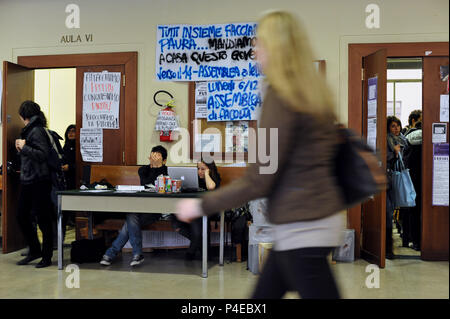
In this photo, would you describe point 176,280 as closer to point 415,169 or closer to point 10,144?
point 10,144

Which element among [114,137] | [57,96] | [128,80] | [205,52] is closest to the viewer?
[205,52]

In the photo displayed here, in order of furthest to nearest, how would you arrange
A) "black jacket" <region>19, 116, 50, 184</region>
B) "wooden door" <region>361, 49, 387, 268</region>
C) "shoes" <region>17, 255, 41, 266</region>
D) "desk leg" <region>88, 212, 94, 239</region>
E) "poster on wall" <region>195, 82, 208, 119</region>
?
"poster on wall" <region>195, 82, 208, 119</region>
"desk leg" <region>88, 212, 94, 239</region>
"shoes" <region>17, 255, 41, 266</region>
"wooden door" <region>361, 49, 387, 268</region>
"black jacket" <region>19, 116, 50, 184</region>

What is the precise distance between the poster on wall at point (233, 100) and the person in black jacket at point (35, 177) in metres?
1.96

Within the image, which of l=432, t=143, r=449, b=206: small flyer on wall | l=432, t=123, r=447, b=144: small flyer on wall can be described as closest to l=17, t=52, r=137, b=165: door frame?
l=432, t=123, r=447, b=144: small flyer on wall

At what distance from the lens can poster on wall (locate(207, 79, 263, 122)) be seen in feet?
19.5

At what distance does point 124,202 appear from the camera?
4805mm

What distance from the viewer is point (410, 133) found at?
5.75 metres

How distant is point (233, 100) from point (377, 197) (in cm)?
201

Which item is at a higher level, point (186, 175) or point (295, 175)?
point (295, 175)

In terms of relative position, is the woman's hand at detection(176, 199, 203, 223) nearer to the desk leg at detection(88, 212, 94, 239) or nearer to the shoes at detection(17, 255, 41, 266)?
the shoes at detection(17, 255, 41, 266)

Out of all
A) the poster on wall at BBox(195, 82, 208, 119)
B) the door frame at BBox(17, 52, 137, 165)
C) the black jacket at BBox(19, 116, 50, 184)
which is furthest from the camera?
the door frame at BBox(17, 52, 137, 165)

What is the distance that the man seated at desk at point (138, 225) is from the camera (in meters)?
5.16

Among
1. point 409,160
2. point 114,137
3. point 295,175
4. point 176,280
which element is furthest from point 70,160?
point 295,175

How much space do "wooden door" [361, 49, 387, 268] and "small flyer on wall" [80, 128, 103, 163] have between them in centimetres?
323
